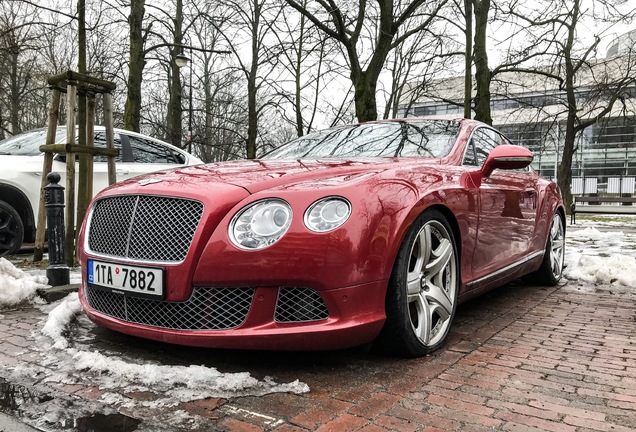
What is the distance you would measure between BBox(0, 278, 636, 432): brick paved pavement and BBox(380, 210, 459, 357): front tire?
4.6 inches

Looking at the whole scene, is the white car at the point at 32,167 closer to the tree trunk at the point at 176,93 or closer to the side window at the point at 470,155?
the side window at the point at 470,155

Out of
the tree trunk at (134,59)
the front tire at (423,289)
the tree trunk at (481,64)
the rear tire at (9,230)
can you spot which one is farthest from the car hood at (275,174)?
the tree trunk at (134,59)

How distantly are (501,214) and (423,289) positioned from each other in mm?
1280

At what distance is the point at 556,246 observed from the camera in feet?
18.0

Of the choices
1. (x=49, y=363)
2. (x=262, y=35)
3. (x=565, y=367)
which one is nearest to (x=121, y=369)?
(x=49, y=363)

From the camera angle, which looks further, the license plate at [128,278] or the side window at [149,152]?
the side window at [149,152]

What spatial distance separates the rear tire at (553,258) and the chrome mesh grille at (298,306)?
3.37 m

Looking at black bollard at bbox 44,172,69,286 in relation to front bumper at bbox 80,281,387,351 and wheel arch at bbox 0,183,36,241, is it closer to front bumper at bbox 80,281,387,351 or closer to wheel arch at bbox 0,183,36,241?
wheel arch at bbox 0,183,36,241

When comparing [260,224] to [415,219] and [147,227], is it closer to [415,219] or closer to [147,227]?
[147,227]

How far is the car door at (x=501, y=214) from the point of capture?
3631 millimetres

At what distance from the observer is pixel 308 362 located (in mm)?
2783

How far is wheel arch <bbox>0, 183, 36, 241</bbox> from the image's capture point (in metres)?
6.18

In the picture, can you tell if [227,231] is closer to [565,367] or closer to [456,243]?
[456,243]

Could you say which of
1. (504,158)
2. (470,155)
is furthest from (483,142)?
(504,158)
